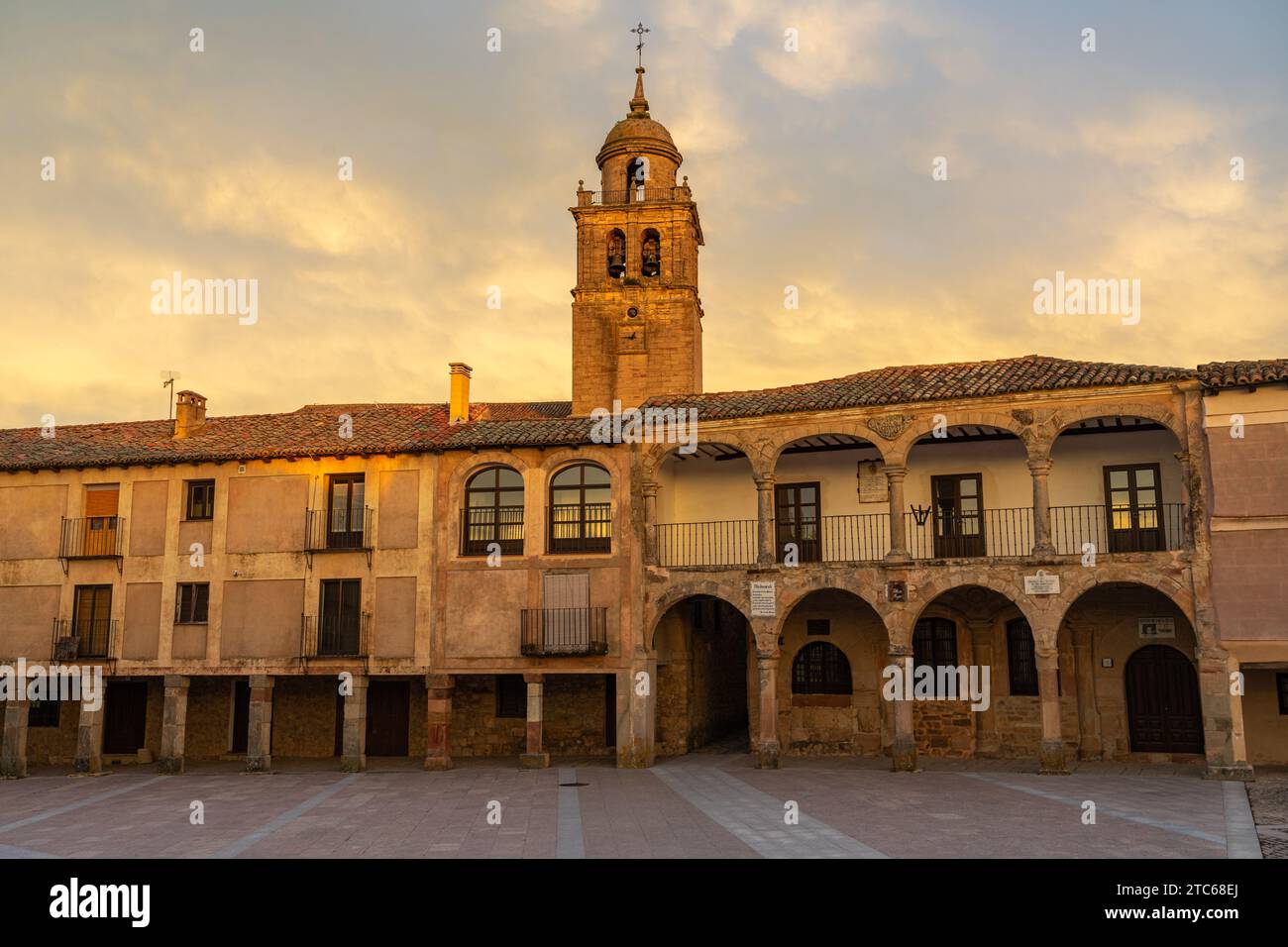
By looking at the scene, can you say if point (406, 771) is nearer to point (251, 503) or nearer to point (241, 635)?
point (241, 635)

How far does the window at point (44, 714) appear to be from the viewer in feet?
94.0

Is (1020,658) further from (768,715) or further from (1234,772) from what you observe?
(768,715)

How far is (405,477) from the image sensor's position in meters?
25.8

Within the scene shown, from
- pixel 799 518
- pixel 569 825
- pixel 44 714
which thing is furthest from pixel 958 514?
pixel 44 714

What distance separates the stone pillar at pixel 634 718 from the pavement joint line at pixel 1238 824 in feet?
38.3

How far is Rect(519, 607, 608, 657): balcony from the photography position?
79.1 ft

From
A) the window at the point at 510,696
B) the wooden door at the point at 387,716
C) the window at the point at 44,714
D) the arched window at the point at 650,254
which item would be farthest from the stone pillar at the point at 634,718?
the window at the point at 44,714

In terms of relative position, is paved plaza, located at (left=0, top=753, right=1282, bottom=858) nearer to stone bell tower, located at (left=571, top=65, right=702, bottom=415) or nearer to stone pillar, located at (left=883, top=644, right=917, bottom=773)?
stone pillar, located at (left=883, top=644, right=917, bottom=773)

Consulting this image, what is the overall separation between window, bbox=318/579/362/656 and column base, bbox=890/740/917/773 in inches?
504

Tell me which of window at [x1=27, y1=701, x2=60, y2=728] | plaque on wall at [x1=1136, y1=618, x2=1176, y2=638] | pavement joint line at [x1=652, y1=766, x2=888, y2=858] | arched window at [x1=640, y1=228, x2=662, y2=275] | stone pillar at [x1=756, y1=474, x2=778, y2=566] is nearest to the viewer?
pavement joint line at [x1=652, y1=766, x2=888, y2=858]

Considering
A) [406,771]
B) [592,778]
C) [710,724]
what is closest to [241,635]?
[406,771]

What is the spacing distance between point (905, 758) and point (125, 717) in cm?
2104

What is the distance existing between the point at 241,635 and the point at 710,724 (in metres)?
12.6

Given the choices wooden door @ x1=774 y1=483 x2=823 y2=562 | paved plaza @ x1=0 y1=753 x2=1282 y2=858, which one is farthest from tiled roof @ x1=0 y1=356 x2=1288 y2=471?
paved plaza @ x1=0 y1=753 x2=1282 y2=858
